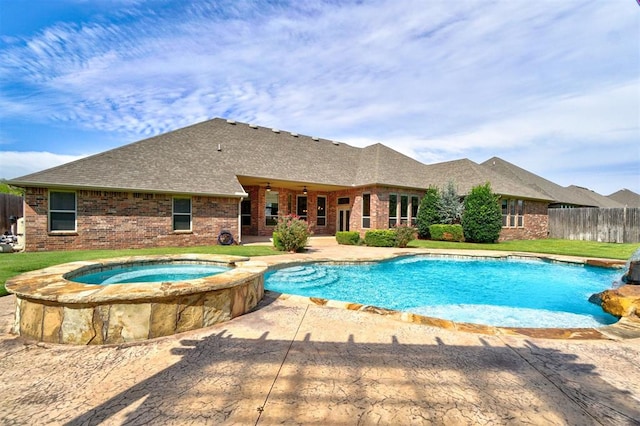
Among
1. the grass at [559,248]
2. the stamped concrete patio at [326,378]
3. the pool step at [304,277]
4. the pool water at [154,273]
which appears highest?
the pool water at [154,273]

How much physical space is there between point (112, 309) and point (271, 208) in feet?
52.7

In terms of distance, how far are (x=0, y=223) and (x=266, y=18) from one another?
19356mm

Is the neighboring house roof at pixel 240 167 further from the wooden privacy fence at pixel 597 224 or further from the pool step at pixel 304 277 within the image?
the pool step at pixel 304 277

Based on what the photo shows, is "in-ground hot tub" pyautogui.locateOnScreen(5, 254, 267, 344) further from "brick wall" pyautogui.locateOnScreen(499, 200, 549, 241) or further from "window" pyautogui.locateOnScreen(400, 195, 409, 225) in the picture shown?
"brick wall" pyautogui.locateOnScreen(499, 200, 549, 241)

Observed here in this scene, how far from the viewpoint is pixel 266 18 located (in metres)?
9.52

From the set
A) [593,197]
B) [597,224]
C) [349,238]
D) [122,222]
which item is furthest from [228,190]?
[593,197]

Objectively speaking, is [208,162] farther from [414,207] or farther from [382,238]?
[414,207]

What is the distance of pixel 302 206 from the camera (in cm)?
2114

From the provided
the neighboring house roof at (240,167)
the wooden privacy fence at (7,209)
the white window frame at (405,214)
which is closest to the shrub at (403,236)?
the neighboring house roof at (240,167)

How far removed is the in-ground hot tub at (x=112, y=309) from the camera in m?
3.48

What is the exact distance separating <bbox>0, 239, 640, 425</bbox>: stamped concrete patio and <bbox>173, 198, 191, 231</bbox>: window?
10.1 meters

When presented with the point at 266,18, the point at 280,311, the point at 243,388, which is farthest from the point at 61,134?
the point at 243,388

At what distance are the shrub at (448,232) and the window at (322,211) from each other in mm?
7741

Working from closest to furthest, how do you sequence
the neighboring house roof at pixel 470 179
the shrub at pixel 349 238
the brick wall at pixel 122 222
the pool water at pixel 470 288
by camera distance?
the pool water at pixel 470 288
the brick wall at pixel 122 222
the shrub at pixel 349 238
the neighboring house roof at pixel 470 179
